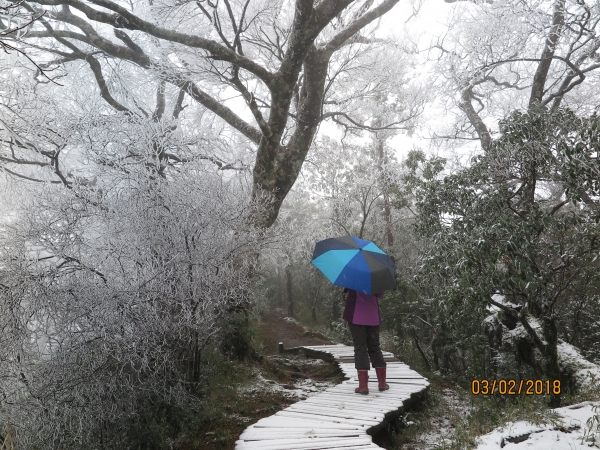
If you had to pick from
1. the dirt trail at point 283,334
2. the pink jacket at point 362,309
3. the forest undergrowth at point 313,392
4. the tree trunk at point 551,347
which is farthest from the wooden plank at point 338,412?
the dirt trail at point 283,334

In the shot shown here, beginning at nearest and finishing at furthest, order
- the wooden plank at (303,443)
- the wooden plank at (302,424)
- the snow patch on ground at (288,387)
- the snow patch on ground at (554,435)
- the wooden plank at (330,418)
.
Answer: the snow patch on ground at (554,435), the wooden plank at (303,443), the wooden plank at (302,424), the wooden plank at (330,418), the snow patch on ground at (288,387)

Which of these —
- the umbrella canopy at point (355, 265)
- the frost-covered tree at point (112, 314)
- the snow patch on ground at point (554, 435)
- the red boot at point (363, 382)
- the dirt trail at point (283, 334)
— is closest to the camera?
the snow patch on ground at point (554, 435)

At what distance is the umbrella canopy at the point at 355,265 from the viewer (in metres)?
4.45

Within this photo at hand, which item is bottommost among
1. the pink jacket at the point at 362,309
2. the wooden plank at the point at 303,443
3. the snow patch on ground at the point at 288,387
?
the snow patch on ground at the point at 288,387

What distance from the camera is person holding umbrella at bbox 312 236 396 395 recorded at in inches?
176

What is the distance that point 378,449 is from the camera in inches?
133

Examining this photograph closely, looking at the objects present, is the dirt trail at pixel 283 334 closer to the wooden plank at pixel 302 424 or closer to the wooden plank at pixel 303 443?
the wooden plank at pixel 302 424

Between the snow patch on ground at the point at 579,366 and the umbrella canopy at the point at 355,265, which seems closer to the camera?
the umbrella canopy at the point at 355,265

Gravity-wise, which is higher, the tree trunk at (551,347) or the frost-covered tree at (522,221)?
the frost-covered tree at (522,221)

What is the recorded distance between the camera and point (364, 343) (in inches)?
189

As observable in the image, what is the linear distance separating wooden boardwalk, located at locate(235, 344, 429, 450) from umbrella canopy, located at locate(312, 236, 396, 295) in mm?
1282

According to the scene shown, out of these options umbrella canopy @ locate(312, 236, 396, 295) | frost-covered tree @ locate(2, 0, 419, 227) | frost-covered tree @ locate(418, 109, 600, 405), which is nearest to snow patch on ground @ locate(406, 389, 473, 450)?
frost-covered tree @ locate(418, 109, 600, 405)
